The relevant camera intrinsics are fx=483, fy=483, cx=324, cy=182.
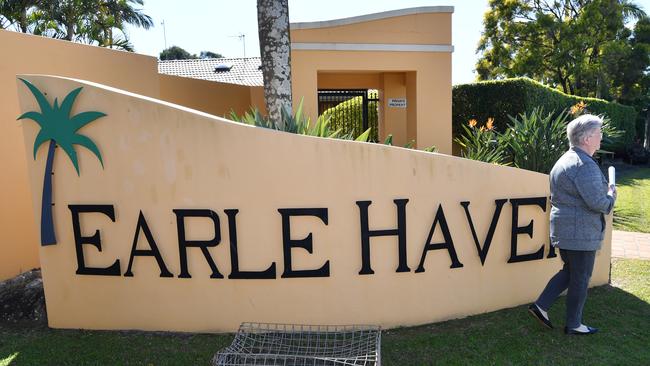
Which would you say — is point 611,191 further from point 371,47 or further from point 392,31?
point 392,31

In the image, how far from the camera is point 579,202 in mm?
3471

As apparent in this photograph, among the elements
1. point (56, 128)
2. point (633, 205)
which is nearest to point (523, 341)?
point (56, 128)

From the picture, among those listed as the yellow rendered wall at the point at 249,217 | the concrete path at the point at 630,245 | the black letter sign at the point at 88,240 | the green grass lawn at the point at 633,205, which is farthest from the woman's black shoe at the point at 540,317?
the green grass lawn at the point at 633,205

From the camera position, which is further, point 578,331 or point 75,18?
point 75,18

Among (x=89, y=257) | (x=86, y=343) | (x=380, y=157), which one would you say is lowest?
(x=86, y=343)

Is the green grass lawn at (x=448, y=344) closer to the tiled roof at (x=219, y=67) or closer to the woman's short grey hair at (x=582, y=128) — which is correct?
the woman's short grey hair at (x=582, y=128)

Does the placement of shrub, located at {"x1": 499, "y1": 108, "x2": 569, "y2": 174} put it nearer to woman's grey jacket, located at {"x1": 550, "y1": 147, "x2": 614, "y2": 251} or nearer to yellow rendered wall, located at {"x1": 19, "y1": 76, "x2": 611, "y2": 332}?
yellow rendered wall, located at {"x1": 19, "y1": 76, "x2": 611, "y2": 332}

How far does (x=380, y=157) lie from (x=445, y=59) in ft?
20.9

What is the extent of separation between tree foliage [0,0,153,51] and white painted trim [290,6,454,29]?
10947 millimetres

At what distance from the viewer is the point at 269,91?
549 cm

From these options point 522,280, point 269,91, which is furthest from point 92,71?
point 522,280

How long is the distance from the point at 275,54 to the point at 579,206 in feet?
11.4

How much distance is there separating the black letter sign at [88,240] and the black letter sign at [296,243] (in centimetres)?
136

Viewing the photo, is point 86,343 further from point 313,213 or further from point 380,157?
point 380,157
